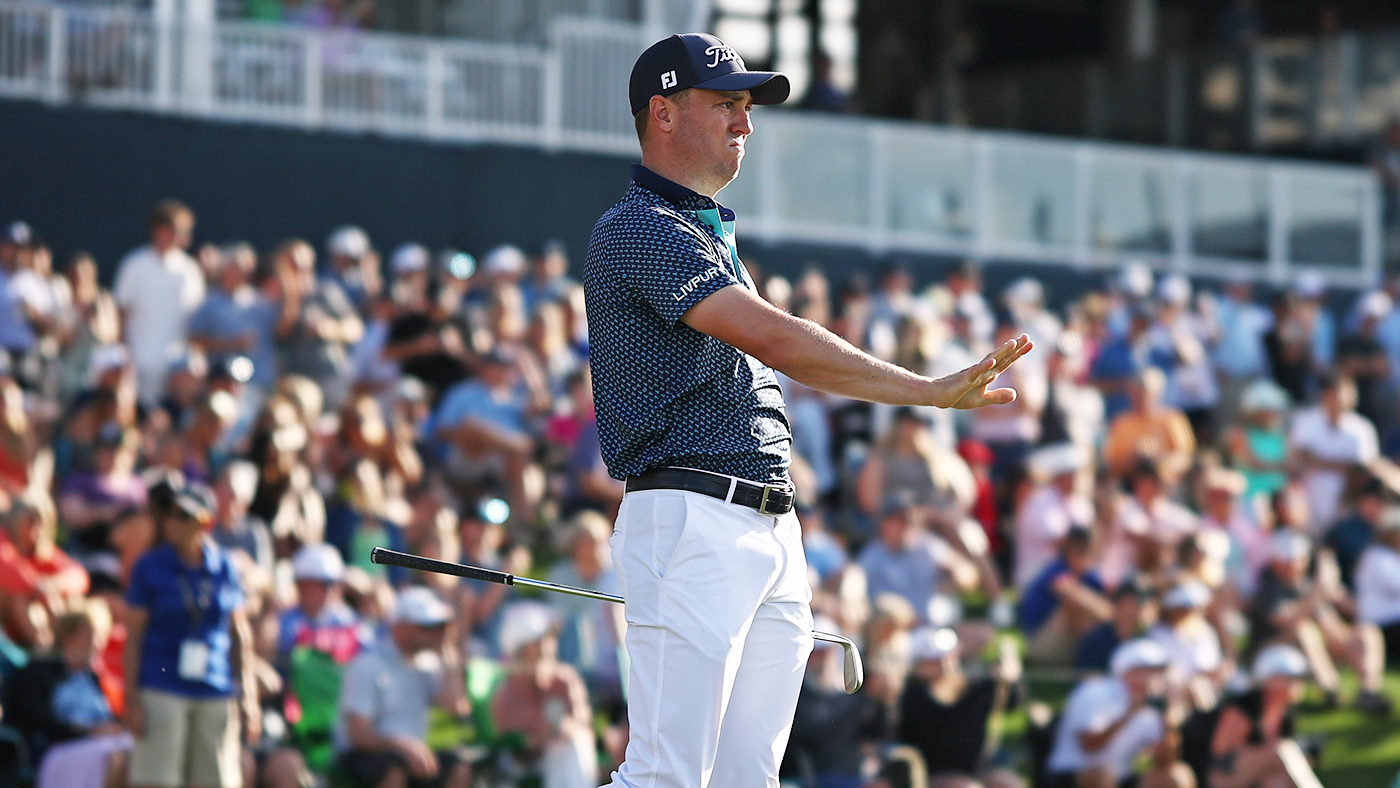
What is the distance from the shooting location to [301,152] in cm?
1709

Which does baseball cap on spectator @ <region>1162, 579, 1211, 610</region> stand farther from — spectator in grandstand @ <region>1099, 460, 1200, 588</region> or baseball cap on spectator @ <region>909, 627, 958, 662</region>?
baseball cap on spectator @ <region>909, 627, 958, 662</region>

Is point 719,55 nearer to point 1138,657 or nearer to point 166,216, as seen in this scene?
point 1138,657

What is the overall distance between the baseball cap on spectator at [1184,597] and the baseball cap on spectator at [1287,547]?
138cm

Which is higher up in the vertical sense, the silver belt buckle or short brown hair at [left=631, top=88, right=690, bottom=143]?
short brown hair at [left=631, top=88, right=690, bottom=143]

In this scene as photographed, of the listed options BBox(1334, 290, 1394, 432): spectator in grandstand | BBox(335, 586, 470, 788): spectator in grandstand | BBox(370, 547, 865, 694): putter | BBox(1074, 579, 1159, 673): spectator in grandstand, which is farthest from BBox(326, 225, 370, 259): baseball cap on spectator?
BBox(370, 547, 865, 694): putter

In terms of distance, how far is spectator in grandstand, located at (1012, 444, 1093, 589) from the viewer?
12.1m

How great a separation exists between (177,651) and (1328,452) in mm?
8688

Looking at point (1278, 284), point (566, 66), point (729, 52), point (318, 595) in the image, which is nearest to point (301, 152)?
point (566, 66)

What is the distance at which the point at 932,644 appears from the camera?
10.0 m

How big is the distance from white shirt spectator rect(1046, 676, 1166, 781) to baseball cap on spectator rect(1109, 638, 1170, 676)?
24 centimetres

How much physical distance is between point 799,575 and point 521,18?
1531 cm

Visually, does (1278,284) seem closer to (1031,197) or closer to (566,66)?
(1031,197)

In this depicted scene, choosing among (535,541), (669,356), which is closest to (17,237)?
(535,541)

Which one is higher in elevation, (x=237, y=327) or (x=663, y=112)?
(x=663, y=112)
